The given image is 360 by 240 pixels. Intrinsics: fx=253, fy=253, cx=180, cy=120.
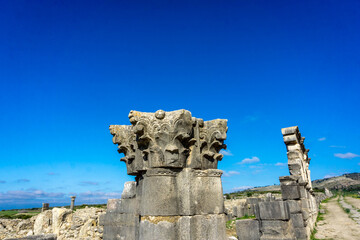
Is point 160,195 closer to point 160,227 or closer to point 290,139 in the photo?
point 160,227

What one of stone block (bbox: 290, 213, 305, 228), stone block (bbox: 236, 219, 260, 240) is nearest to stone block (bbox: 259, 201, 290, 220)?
stone block (bbox: 236, 219, 260, 240)

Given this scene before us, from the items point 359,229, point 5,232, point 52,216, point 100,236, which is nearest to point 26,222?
point 5,232

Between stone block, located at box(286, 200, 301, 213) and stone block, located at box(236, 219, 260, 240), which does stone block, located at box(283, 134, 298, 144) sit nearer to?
stone block, located at box(286, 200, 301, 213)

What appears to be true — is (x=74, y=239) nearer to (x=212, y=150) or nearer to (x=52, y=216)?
(x=52, y=216)

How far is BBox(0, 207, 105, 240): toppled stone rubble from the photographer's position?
10648mm

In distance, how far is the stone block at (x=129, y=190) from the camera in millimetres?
5702

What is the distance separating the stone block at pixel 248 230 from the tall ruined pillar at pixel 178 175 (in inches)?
169

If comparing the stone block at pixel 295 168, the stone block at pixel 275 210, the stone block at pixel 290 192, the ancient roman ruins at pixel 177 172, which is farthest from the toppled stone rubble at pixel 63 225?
the stone block at pixel 295 168

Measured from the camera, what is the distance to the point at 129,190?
5773mm

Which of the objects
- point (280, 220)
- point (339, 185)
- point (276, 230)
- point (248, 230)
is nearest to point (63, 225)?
point (248, 230)

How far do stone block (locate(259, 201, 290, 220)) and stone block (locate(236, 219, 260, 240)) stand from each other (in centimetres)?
45

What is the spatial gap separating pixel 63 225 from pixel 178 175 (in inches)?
486

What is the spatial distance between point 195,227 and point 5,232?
64.6ft

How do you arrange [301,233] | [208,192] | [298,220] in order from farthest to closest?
[298,220] → [301,233] → [208,192]
